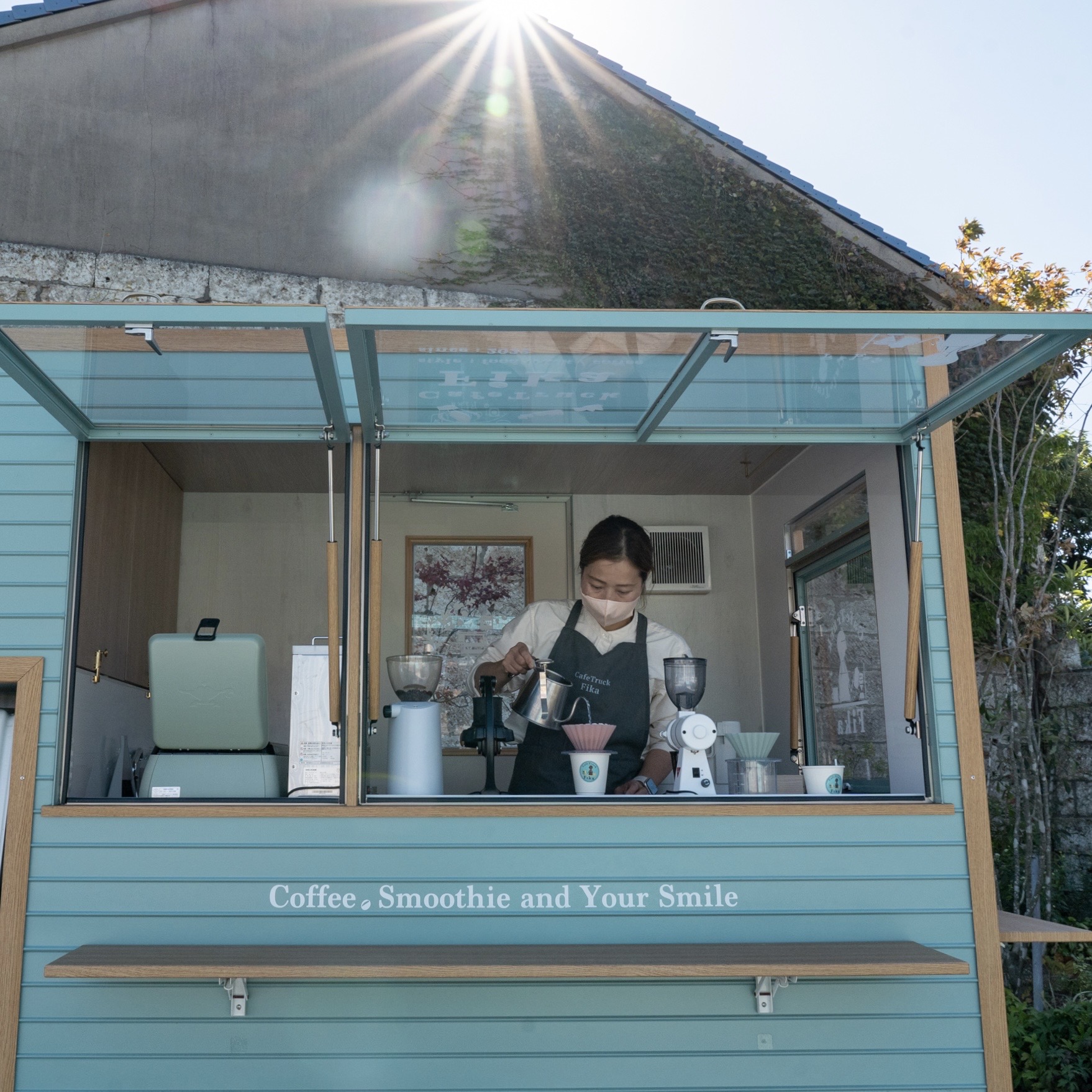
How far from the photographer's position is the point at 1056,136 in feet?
28.1

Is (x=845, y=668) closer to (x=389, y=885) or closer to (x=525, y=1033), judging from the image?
(x=525, y=1033)

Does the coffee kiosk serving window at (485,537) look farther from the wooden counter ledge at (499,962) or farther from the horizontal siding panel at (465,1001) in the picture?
the horizontal siding panel at (465,1001)

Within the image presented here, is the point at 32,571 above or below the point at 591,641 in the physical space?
above

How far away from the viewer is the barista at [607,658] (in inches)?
171

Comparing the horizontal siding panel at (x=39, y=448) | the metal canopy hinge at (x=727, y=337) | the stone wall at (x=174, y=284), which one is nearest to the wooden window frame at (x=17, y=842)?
the horizontal siding panel at (x=39, y=448)

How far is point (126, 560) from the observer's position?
4344 mm

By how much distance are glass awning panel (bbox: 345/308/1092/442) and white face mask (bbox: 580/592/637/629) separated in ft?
3.31

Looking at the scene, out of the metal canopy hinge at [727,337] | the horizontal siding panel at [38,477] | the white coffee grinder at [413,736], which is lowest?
the white coffee grinder at [413,736]

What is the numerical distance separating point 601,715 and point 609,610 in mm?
462

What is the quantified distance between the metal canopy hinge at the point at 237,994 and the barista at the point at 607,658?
1.38 metres

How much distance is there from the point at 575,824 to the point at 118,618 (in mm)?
2011

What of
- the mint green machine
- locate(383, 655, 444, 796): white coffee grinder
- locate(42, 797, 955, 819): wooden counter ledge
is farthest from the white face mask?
the mint green machine

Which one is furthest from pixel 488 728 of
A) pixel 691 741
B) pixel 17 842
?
pixel 17 842

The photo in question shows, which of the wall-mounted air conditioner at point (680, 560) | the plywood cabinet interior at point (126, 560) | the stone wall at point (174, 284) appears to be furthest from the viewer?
the stone wall at point (174, 284)
